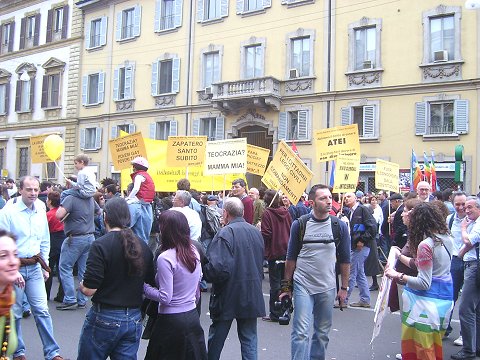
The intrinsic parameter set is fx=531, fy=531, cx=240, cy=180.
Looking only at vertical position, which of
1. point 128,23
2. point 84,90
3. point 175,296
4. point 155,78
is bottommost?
point 175,296

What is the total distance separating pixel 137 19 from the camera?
98.7 feet

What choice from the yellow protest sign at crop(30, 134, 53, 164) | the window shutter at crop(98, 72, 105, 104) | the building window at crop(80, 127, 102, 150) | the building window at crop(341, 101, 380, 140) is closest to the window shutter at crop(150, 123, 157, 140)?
the building window at crop(80, 127, 102, 150)

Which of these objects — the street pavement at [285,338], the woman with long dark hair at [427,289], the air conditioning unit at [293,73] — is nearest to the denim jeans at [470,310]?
the street pavement at [285,338]

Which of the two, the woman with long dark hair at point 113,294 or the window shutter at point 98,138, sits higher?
the window shutter at point 98,138

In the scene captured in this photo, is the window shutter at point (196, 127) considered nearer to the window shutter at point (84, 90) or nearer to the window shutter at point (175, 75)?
the window shutter at point (175, 75)

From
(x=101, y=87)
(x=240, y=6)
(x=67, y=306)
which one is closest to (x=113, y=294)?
(x=67, y=306)

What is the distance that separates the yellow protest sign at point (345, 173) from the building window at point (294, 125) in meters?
13.2

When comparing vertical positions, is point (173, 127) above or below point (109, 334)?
above

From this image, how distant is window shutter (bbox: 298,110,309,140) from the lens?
78.7ft

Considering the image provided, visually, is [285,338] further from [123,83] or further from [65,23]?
[65,23]

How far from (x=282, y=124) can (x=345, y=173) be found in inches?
561

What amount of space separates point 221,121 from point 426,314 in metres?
22.4

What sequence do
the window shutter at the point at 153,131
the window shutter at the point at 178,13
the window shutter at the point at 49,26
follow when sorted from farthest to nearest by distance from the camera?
the window shutter at the point at 49,26
the window shutter at the point at 153,131
the window shutter at the point at 178,13

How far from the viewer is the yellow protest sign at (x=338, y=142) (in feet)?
34.8
